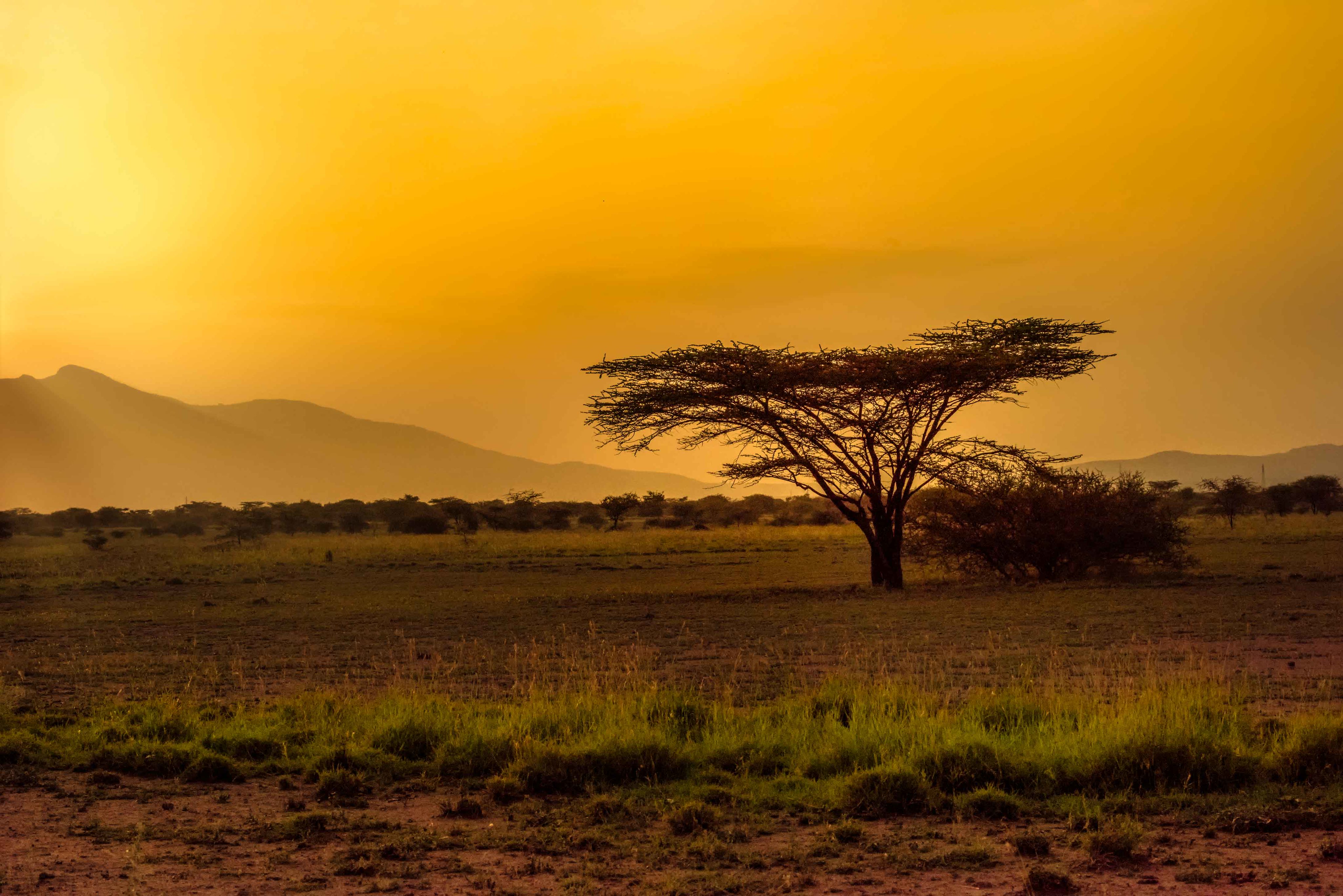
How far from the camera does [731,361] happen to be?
97.1ft

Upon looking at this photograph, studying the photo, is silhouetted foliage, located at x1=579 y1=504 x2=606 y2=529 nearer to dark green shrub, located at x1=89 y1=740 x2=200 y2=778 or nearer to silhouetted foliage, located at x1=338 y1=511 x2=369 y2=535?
silhouetted foliage, located at x1=338 y1=511 x2=369 y2=535

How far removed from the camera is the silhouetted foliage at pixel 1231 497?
71062mm

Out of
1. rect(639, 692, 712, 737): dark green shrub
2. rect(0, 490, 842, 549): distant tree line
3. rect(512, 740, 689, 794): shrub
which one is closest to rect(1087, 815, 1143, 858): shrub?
rect(512, 740, 689, 794): shrub

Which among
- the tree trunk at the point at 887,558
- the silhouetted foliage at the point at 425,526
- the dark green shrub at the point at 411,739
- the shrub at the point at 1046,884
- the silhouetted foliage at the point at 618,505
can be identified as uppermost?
the silhouetted foliage at the point at 618,505

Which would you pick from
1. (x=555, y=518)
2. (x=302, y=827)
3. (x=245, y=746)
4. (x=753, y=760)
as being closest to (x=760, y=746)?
(x=753, y=760)

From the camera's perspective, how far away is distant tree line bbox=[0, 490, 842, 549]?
84.4 metres

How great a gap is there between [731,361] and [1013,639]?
13.0m

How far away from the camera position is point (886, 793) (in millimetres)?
8609

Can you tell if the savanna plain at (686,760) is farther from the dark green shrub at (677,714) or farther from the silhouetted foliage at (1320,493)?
the silhouetted foliage at (1320,493)

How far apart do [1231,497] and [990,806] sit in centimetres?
7001

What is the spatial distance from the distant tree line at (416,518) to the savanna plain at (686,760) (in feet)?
197

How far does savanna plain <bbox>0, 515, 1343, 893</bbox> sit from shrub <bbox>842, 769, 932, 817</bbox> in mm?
19

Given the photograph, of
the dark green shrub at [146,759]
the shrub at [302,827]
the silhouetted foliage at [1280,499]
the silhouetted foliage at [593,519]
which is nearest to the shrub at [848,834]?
the shrub at [302,827]

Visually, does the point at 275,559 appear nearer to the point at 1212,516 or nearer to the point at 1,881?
the point at 1,881
